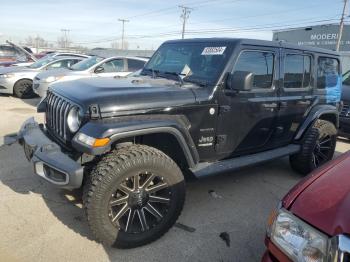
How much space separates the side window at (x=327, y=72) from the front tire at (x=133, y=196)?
2980mm

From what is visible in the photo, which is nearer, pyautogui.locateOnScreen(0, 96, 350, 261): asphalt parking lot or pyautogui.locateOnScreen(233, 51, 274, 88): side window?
pyautogui.locateOnScreen(0, 96, 350, 261): asphalt parking lot

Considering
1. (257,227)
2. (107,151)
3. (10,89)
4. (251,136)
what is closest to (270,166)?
(251,136)

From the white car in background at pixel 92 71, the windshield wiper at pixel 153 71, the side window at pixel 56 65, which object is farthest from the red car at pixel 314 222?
the side window at pixel 56 65

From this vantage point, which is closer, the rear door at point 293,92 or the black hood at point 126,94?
the black hood at point 126,94

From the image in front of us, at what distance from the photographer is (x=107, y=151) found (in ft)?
9.55

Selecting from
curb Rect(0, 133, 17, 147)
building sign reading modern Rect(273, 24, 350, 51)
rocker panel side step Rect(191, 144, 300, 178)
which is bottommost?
curb Rect(0, 133, 17, 147)

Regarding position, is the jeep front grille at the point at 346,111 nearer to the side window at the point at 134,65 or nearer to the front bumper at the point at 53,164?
the side window at the point at 134,65

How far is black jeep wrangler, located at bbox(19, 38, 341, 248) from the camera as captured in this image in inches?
114

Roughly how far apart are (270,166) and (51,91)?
11.8 ft

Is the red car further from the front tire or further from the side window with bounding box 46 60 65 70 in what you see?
the side window with bounding box 46 60 65 70

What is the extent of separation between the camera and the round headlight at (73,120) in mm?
3123

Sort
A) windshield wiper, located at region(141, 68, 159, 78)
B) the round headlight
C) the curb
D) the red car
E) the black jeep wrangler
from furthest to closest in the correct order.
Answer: the curb, windshield wiper, located at region(141, 68, 159, 78), the round headlight, the black jeep wrangler, the red car

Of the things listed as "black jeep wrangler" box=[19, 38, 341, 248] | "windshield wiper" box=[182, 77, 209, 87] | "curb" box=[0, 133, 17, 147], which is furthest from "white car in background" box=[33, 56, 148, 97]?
"windshield wiper" box=[182, 77, 209, 87]

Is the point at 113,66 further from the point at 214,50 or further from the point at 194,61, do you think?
the point at 214,50
